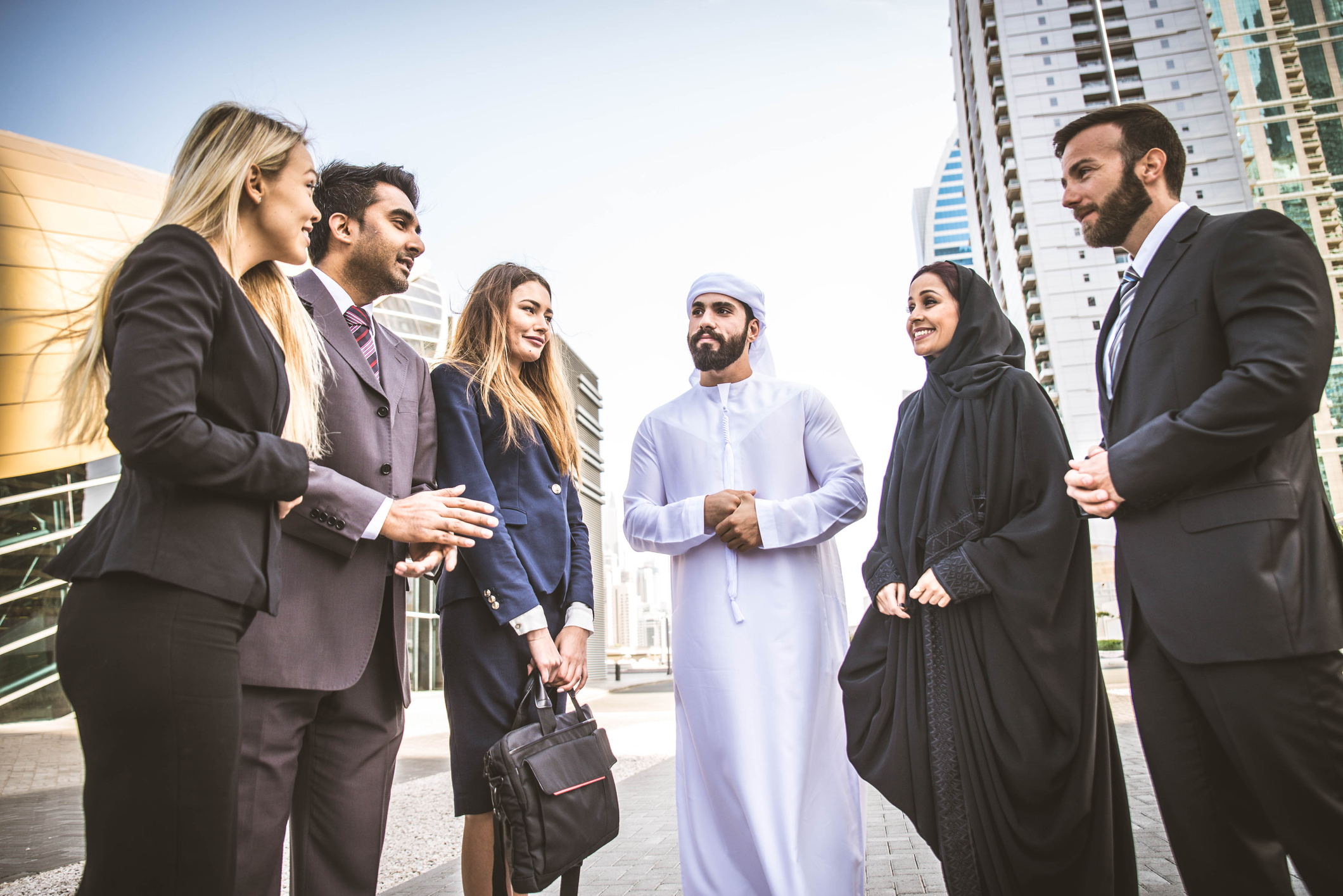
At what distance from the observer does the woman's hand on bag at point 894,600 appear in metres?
2.65

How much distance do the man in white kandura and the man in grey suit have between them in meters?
1.00

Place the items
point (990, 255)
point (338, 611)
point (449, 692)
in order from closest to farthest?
1. point (338, 611)
2. point (449, 692)
3. point (990, 255)

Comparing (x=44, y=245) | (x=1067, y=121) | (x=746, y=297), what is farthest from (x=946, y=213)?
(x=746, y=297)

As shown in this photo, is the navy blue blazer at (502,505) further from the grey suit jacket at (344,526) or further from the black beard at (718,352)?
the black beard at (718,352)

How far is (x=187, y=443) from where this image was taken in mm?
1396

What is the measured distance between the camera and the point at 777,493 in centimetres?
324

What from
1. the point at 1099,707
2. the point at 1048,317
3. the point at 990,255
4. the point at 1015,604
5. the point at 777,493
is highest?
the point at 990,255

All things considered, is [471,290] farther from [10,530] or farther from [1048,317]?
[1048,317]

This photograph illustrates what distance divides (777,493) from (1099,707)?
1.34 metres

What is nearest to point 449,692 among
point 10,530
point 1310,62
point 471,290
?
point 471,290

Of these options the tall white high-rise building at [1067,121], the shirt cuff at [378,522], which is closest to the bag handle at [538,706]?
the shirt cuff at [378,522]

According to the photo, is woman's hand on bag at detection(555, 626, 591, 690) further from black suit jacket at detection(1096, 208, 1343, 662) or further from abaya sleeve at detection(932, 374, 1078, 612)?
black suit jacket at detection(1096, 208, 1343, 662)

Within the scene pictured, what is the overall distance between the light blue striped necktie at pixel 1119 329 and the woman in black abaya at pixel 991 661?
11.0 inches

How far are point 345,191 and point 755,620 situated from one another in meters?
2.10
